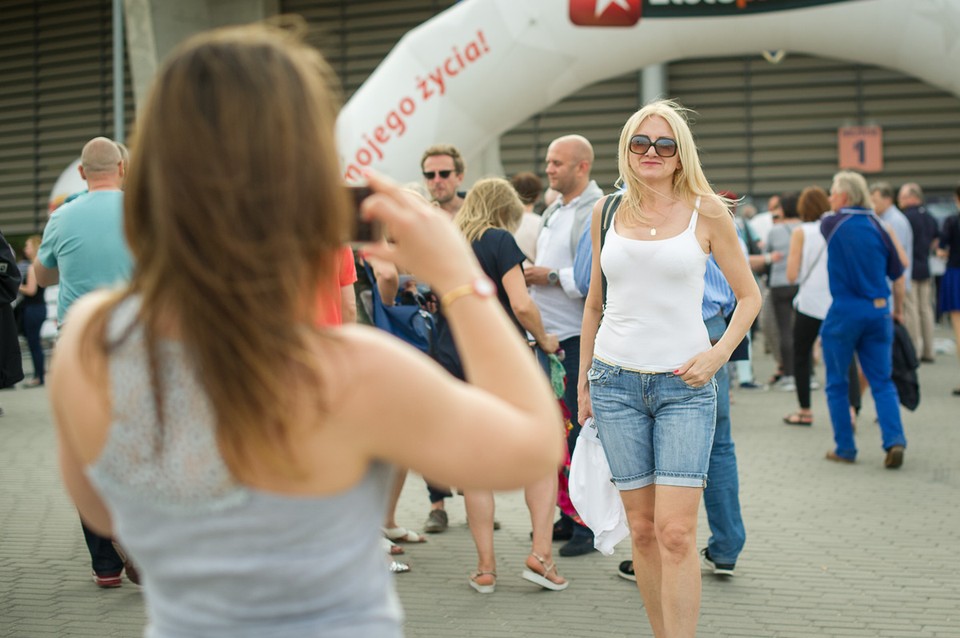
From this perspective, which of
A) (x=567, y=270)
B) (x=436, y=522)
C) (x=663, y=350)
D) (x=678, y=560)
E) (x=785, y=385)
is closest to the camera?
(x=678, y=560)

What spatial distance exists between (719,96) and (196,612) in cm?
1944

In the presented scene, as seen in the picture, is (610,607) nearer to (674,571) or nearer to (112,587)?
(674,571)

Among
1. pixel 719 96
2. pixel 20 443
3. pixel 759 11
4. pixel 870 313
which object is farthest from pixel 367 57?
pixel 870 313

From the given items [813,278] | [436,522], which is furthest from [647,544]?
[813,278]

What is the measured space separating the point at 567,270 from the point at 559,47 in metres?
5.34

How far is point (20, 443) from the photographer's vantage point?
8.98m

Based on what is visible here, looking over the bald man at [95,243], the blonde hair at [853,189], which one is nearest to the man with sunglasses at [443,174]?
the bald man at [95,243]

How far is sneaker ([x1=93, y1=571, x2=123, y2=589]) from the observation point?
4.87 metres

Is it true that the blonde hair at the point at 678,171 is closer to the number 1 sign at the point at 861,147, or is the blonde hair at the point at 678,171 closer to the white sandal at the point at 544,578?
the white sandal at the point at 544,578

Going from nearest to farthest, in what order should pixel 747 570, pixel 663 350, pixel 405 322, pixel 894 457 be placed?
pixel 663 350 → pixel 747 570 → pixel 405 322 → pixel 894 457

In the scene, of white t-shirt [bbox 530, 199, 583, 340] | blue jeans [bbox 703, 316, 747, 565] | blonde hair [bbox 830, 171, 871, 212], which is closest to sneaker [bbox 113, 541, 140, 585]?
white t-shirt [bbox 530, 199, 583, 340]

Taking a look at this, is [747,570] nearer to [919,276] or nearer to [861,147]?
[919,276]

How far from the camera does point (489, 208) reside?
16.9 ft

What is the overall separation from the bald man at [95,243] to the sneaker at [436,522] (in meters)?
1.62
